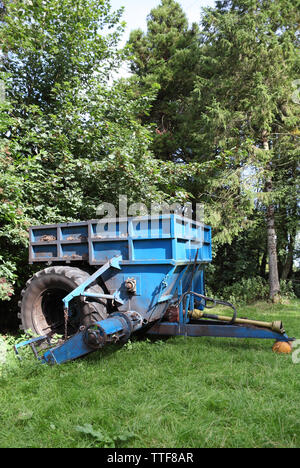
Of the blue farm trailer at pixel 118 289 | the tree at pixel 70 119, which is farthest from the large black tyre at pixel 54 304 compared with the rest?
the tree at pixel 70 119

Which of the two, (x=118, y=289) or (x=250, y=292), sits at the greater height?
(x=118, y=289)

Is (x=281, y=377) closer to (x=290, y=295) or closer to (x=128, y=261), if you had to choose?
(x=128, y=261)

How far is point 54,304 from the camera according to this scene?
4992 mm

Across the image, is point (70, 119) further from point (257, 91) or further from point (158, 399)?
point (158, 399)

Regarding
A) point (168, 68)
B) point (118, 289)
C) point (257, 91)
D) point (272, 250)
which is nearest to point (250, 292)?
point (272, 250)

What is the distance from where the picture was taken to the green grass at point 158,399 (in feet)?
7.64

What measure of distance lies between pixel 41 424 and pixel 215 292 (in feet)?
30.8

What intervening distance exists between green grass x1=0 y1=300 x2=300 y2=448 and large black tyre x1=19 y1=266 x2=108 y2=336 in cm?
62

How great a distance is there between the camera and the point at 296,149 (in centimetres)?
904

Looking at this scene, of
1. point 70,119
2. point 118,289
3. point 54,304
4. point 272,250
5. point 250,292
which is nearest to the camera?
point 118,289

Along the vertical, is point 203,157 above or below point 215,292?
above

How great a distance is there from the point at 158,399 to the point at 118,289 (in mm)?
1661

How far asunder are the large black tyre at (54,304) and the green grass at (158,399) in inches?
24.5
